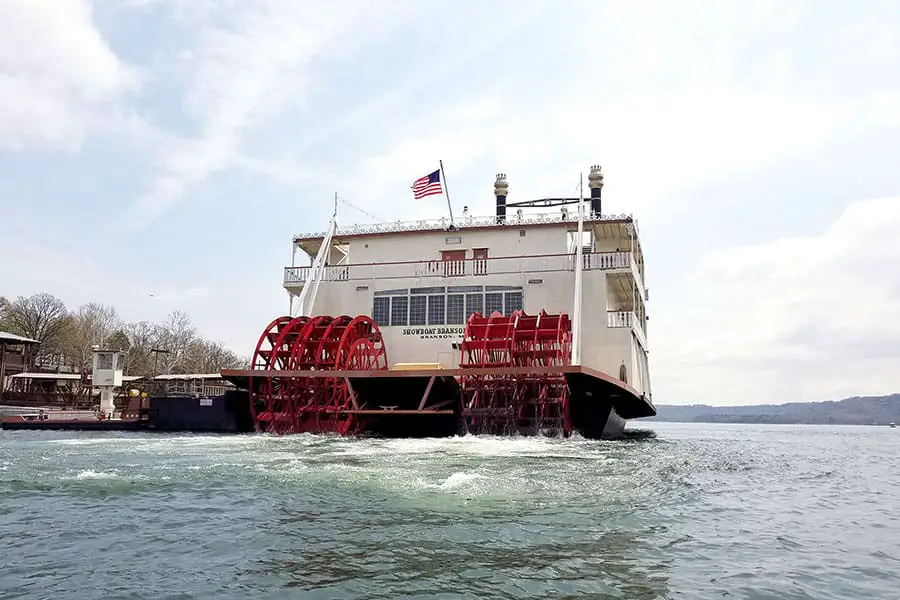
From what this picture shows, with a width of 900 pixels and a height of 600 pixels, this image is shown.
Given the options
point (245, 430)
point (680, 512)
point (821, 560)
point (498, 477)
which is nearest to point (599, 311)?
point (245, 430)

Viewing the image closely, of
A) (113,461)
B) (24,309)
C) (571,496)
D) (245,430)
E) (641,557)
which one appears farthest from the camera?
(24,309)

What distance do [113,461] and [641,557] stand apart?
693cm

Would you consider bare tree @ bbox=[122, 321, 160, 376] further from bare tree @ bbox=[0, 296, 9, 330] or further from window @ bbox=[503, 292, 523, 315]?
window @ bbox=[503, 292, 523, 315]

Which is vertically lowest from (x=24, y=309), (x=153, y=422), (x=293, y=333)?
(x=153, y=422)

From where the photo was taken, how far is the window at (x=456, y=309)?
18.2 meters

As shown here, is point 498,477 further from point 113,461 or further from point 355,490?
point 113,461

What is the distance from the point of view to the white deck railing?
18062 millimetres

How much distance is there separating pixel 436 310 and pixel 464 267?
1.40 meters

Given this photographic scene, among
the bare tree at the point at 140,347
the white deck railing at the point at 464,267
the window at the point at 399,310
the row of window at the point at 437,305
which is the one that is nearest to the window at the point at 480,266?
the white deck railing at the point at 464,267

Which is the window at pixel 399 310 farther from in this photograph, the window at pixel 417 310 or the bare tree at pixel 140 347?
the bare tree at pixel 140 347

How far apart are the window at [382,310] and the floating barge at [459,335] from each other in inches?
1.2

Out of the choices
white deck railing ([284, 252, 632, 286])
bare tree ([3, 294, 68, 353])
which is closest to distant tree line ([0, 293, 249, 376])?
bare tree ([3, 294, 68, 353])

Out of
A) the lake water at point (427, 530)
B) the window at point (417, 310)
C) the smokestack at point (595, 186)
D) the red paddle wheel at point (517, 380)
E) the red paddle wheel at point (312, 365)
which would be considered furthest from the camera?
the smokestack at point (595, 186)

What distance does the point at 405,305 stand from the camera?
18.8 metres
